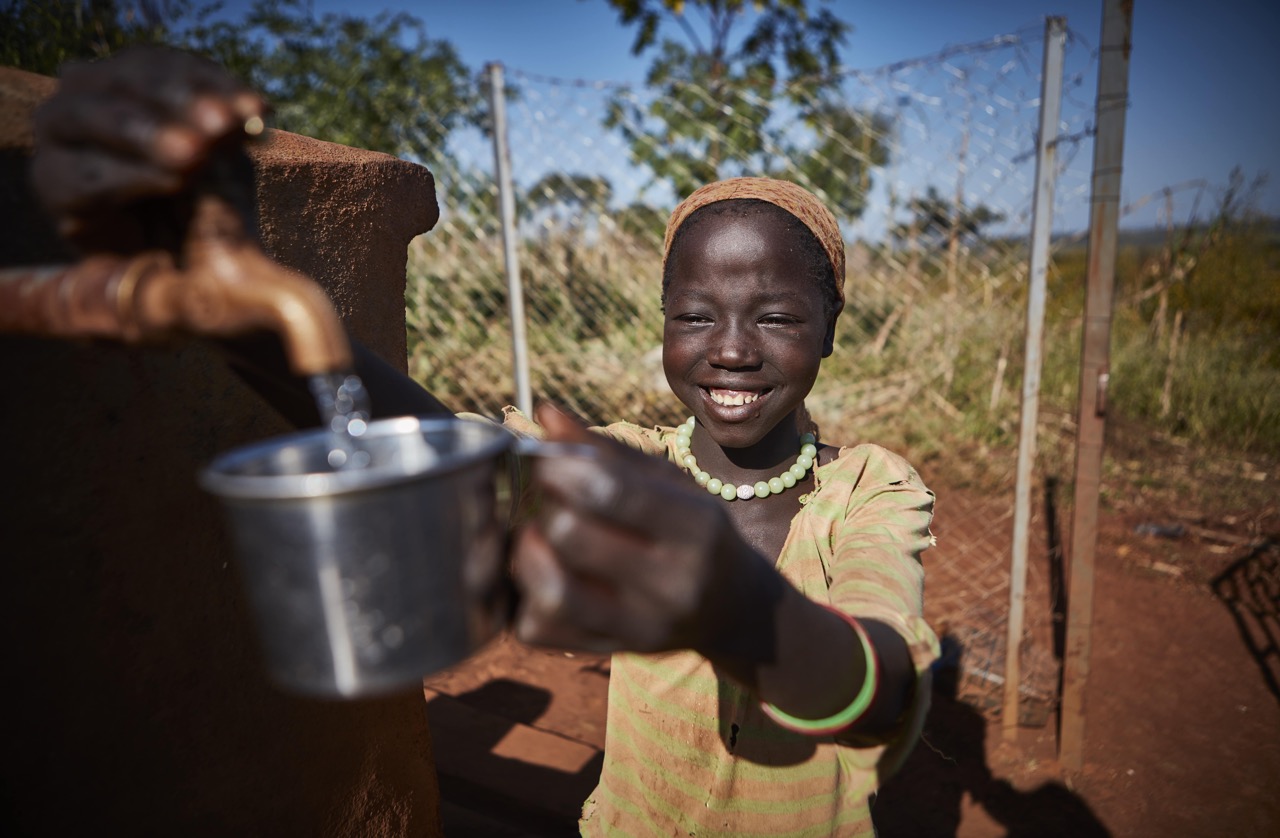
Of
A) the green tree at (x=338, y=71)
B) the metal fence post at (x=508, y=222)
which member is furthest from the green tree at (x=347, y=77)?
the metal fence post at (x=508, y=222)

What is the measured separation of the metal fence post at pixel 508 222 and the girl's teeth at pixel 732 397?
2.58 meters

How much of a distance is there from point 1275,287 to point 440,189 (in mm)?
10012

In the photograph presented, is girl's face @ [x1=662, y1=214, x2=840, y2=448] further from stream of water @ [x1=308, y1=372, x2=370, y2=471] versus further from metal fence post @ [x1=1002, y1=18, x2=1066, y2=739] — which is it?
metal fence post @ [x1=1002, y1=18, x2=1066, y2=739]

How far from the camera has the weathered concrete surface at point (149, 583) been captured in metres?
1.10

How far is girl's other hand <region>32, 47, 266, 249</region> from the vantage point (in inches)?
27.6

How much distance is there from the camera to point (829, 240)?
1736 mm

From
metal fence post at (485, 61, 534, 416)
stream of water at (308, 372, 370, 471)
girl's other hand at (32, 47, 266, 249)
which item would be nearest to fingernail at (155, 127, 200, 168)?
girl's other hand at (32, 47, 266, 249)

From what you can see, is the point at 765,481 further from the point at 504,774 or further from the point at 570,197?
the point at 570,197

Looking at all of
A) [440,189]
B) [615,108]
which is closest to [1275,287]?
[615,108]

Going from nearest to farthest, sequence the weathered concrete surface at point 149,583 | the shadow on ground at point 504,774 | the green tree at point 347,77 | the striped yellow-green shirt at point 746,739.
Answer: the weathered concrete surface at point 149,583
the striped yellow-green shirt at point 746,739
the shadow on ground at point 504,774
the green tree at point 347,77

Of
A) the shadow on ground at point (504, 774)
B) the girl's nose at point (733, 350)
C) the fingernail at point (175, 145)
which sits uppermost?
the fingernail at point (175, 145)

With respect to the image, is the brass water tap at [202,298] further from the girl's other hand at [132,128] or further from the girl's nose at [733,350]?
the girl's nose at [733,350]

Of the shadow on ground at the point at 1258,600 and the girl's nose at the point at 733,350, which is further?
the shadow on ground at the point at 1258,600

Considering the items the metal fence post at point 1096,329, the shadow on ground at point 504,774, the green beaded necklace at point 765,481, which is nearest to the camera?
the green beaded necklace at point 765,481
